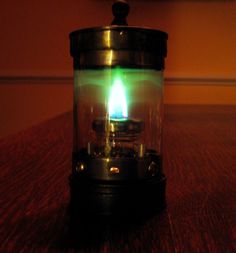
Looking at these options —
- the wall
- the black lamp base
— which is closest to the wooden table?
the black lamp base

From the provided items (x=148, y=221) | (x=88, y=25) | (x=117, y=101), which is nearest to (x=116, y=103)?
(x=117, y=101)

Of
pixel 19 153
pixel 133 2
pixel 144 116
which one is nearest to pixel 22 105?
pixel 133 2

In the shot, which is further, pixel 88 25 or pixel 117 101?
pixel 88 25

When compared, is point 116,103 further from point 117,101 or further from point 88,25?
point 88,25

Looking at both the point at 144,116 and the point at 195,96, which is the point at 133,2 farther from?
the point at 144,116

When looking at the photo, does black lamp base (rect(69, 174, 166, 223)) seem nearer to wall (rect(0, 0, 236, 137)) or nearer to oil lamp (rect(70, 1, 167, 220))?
oil lamp (rect(70, 1, 167, 220))

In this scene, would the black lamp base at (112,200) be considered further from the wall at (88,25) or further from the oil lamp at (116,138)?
the wall at (88,25)

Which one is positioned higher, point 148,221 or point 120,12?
point 120,12
